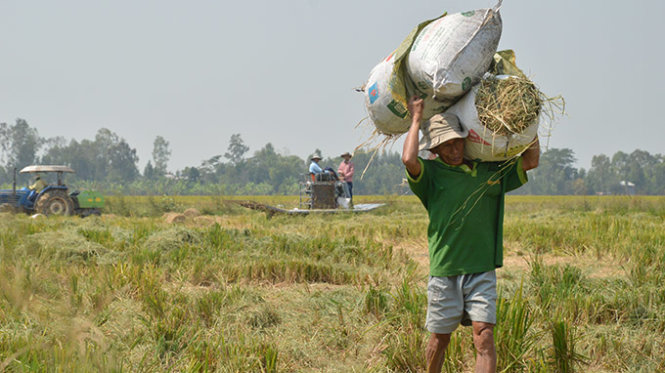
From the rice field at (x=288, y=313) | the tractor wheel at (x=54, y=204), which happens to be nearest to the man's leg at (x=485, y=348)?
the rice field at (x=288, y=313)

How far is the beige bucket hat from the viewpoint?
2562 millimetres

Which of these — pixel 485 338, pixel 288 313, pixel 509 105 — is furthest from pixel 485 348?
pixel 288 313

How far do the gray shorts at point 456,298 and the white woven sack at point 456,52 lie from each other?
88 centimetres

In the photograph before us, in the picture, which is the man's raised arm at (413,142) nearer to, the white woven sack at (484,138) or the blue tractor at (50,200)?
the white woven sack at (484,138)

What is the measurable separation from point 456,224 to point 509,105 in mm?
608

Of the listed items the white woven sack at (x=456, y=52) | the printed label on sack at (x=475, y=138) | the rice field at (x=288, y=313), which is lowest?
the rice field at (x=288, y=313)

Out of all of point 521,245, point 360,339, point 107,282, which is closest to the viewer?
point 360,339

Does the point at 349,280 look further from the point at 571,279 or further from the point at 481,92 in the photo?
the point at 481,92

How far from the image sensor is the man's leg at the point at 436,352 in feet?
8.68

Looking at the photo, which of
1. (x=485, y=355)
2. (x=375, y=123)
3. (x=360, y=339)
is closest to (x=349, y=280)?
(x=360, y=339)

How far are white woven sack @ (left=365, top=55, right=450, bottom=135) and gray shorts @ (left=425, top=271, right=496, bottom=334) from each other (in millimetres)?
836

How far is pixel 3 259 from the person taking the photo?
4691 mm

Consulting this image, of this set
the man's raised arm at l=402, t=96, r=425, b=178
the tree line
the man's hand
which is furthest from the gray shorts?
the tree line

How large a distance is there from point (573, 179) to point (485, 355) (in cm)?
10689
